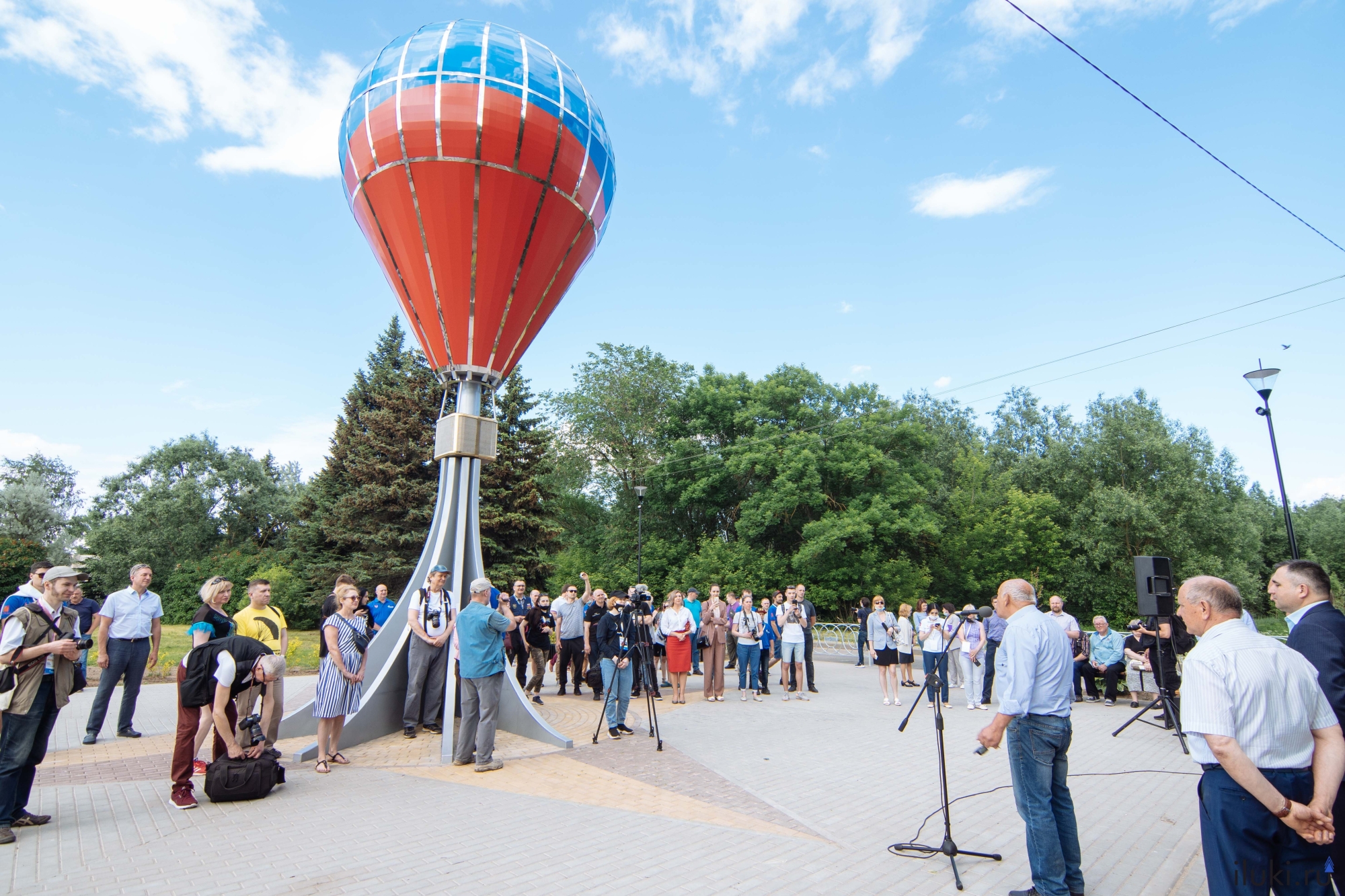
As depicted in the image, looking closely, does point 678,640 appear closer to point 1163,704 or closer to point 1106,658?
point 1163,704

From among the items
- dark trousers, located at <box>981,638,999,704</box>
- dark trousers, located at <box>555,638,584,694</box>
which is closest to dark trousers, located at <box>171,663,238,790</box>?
dark trousers, located at <box>555,638,584,694</box>

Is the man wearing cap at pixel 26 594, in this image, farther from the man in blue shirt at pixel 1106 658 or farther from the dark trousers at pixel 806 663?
the man in blue shirt at pixel 1106 658

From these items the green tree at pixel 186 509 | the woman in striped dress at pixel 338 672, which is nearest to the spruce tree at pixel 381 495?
the green tree at pixel 186 509

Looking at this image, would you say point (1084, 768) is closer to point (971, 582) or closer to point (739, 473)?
point (739, 473)

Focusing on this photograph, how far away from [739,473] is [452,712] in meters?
25.4

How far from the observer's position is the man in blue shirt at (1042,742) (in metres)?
4.12

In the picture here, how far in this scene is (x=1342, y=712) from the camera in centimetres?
359

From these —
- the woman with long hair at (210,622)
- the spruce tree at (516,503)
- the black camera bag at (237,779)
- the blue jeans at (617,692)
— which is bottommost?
the black camera bag at (237,779)

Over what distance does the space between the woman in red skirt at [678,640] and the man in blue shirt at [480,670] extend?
4475mm

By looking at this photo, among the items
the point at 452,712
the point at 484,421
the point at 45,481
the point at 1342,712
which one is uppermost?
the point at 45,481

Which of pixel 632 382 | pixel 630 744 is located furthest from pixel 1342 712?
pixel 632 382

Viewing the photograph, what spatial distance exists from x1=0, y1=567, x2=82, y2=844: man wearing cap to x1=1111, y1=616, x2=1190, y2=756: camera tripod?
10875mm

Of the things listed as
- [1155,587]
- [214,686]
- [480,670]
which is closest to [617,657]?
[480,670]

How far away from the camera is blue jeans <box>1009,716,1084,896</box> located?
4.10 meters
